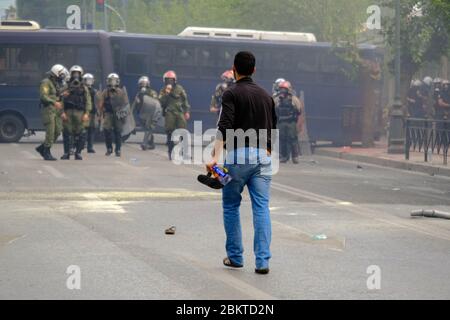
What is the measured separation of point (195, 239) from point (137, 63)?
24028mm

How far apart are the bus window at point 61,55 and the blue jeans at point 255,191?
2496 centimetres

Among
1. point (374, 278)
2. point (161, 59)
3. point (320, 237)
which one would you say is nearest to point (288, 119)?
point (161, 59)

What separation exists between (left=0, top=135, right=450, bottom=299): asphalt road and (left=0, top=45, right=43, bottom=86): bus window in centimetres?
1280

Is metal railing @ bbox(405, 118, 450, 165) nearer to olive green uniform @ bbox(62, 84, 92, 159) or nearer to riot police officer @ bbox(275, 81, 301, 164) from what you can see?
riot police officer @ bbox(275, 81, 301, 164)

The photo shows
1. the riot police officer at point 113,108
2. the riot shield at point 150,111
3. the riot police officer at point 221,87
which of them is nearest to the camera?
the riot police officer at point 221,87

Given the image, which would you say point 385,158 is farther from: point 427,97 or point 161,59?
point 427,97

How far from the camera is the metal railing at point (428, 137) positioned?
27.2 meters

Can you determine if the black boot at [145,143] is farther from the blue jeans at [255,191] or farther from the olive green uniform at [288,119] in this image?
the blue jeans at [255,191]

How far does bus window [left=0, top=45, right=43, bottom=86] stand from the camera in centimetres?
3444

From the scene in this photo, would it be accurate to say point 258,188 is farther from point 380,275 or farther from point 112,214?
point 112,214

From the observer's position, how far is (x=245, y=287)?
970 cm

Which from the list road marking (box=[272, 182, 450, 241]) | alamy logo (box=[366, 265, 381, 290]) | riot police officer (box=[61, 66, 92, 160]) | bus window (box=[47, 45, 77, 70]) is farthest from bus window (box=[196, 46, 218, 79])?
alamy logo (box=[366, 265, 381, 290])

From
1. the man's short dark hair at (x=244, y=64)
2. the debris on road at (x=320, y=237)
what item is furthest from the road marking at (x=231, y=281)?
the debris on road at (x=320, y=237)
